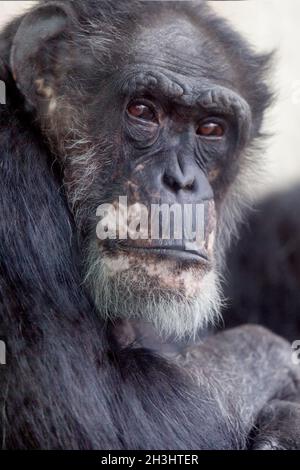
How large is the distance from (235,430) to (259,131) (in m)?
1.83

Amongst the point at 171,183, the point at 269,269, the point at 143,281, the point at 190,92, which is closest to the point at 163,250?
the point at 143,281

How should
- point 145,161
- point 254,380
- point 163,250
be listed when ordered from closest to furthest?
point 163,250 → point 145,161 → point 254,380

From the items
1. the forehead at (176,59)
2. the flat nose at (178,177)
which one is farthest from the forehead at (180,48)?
the flat nose at (178,177)

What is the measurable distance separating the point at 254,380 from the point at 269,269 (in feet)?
9.56

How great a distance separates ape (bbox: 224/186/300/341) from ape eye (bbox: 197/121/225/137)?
9.48 feet

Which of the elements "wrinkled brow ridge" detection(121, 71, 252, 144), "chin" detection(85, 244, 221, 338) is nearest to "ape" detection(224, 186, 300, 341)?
"wrinkled brow ridge" detection(121, 71, 252, 144)

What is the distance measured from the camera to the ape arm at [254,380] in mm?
3887

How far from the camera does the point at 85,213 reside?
3.83 metres

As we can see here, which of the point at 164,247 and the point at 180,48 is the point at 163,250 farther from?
the point at 180,48

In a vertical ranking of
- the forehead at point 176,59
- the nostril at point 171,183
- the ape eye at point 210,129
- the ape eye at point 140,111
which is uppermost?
the forehead at point 176,59

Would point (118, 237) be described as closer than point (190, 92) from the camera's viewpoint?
Yes

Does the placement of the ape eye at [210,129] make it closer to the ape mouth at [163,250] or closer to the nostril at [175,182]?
the nostril at [175,182]

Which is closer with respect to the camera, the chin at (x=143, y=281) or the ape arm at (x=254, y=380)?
the chin at (x=143, y=281)

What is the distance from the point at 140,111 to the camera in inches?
153
